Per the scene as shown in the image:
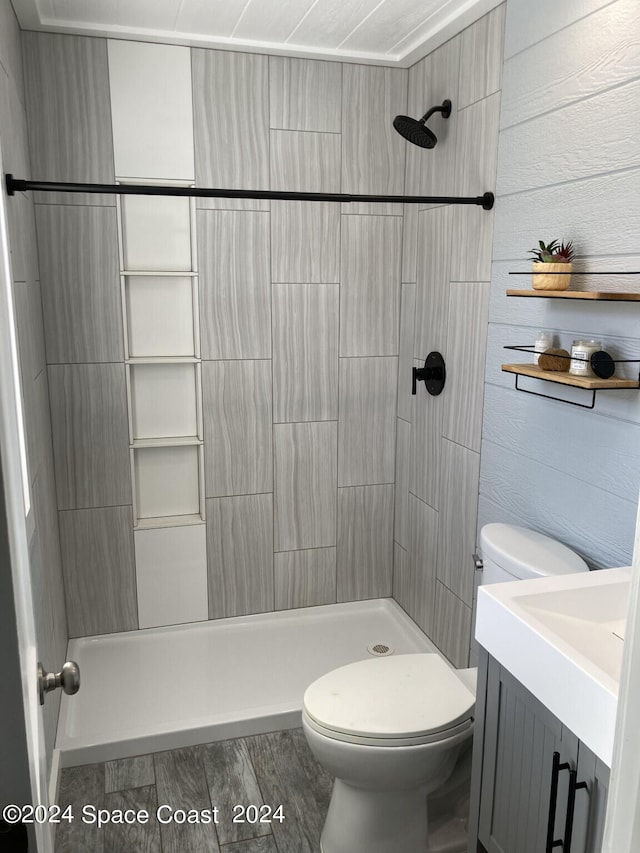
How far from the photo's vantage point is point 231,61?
8.96 ft

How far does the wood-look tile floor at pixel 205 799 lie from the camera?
2.03 metres

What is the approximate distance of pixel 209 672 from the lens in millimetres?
2814

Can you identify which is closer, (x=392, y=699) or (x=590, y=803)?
(x=590, y=803)

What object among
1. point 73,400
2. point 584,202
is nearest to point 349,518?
point 73,400

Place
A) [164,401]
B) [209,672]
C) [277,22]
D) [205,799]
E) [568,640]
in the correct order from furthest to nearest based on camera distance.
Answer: [164,401], [209,672], [277,22], [205,799], [568,640]

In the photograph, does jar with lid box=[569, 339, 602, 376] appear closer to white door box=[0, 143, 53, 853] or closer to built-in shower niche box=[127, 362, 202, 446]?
white door box=[0, 143, 53, 853]

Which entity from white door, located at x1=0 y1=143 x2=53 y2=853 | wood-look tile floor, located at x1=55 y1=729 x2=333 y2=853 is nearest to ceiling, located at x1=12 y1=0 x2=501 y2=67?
white door, located at x1=0 y1=143 x2=53 y2=853

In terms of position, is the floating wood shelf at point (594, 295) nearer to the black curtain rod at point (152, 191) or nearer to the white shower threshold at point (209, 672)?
the black curtain rod at point (152, 191)

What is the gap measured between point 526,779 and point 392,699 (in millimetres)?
473

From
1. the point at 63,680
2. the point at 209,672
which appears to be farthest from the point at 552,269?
the point at 209,672

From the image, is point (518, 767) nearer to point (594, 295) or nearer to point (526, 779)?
point (526, 779)

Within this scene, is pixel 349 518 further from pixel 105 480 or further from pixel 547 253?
pixel 547 253

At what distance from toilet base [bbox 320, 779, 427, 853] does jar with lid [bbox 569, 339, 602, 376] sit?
119 centimetres

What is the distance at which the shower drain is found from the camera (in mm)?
2963
